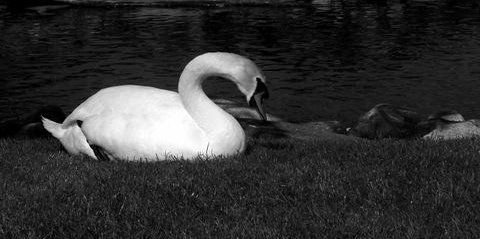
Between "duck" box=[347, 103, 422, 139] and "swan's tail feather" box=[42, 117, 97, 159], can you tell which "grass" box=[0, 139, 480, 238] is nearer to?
"swan's tail feather" box=[42, 117, 97, 159]

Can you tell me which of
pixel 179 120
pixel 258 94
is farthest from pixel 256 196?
pixel 179 120

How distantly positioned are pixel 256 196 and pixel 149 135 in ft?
8.30

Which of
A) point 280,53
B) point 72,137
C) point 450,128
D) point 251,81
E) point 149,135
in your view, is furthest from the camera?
point 280,53

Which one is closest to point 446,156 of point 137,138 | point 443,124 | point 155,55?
point 137,138

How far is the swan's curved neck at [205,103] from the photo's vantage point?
9.71 m

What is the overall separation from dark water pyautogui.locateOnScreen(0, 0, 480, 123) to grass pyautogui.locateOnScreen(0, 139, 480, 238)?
11.5 meters

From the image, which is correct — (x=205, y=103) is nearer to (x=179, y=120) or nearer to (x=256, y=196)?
(x=179, y=120)

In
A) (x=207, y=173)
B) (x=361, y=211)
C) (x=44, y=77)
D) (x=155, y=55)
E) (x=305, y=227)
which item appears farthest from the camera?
(x=155, y=55)

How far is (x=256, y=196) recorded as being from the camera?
25.0 feet

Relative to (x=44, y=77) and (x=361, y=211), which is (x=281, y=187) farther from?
(x=44, y=77)

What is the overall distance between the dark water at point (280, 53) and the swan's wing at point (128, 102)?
10.1 metres

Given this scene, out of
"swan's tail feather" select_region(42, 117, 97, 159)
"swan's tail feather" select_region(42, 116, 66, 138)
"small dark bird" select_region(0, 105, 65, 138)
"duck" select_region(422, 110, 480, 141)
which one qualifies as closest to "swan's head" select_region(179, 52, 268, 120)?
"swan's tail feather" select_region(42, 117, 97, 159)

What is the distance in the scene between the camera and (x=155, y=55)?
1200 inches

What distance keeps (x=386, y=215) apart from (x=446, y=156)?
2303 millimetres
